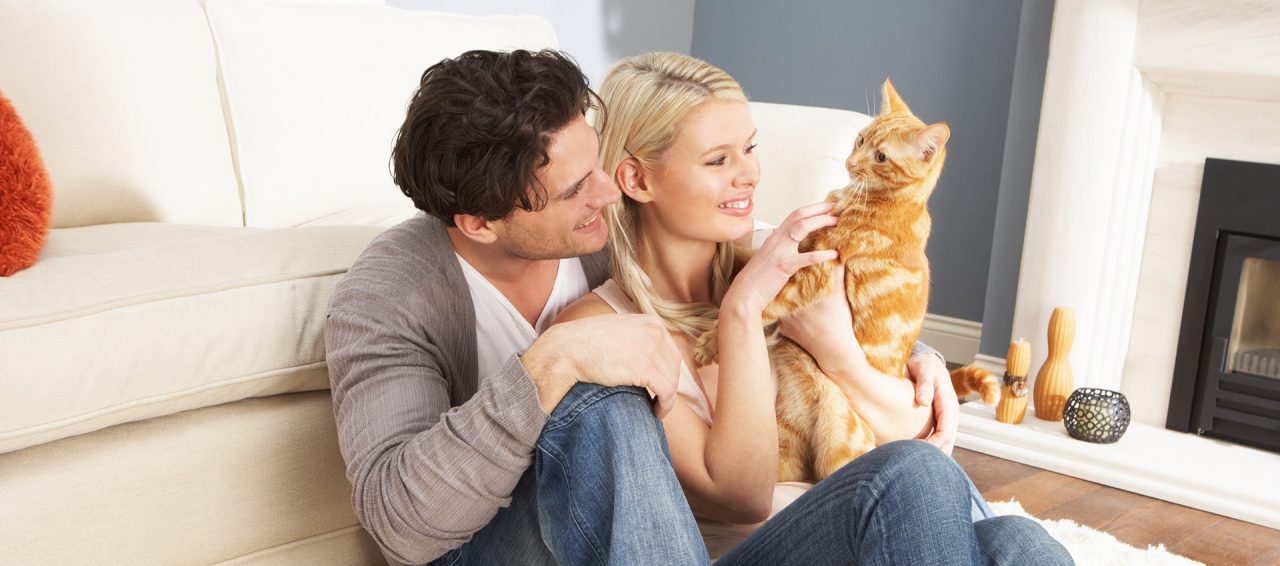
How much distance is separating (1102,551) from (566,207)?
144cm

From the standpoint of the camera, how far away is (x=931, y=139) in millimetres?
1356

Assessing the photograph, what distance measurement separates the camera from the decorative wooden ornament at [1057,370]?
2.81 metres

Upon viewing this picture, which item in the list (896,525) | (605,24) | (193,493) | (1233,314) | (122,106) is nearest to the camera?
(896,525)

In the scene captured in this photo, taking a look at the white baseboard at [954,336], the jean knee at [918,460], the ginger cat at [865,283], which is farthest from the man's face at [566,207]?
the white baseboard at [954,336]

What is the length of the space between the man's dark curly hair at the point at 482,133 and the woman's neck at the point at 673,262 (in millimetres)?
270

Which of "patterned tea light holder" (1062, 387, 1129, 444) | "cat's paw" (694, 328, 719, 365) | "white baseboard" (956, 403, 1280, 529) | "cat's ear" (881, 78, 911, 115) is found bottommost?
"white baseboard" (956, 403, 1280, 529)

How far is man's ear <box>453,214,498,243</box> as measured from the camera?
4.25 ft

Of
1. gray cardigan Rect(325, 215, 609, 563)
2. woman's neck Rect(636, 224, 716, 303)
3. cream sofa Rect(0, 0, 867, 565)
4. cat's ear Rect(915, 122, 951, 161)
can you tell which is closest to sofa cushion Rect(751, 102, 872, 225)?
cream sofa Rect(0, 0, 867, 565)

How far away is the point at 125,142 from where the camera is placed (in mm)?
1932

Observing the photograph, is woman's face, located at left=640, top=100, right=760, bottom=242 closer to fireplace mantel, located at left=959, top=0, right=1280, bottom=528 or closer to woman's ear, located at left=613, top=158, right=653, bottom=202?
woman's ear, located at left=613, top=158, right=653, bottom=202

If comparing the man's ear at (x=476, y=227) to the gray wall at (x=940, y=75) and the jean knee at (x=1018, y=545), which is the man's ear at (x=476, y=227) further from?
the gray wall at (x=940, y=75)

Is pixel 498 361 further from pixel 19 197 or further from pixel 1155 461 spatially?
pixel 1155 461

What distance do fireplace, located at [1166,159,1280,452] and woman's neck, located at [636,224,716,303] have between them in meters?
1.85

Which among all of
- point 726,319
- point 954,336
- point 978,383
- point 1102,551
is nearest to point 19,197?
point 726,319
